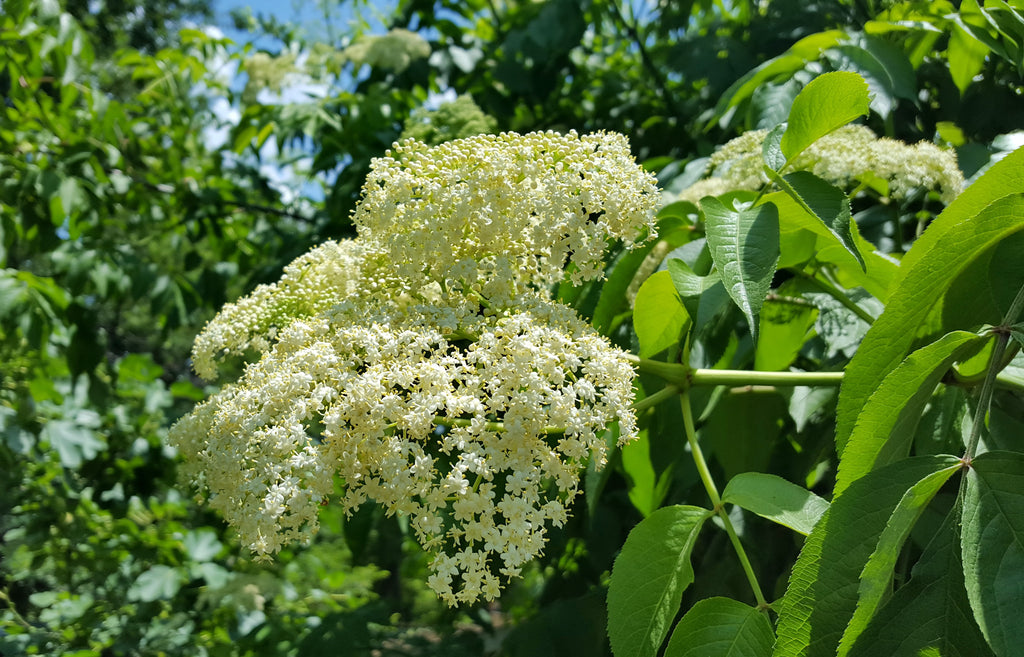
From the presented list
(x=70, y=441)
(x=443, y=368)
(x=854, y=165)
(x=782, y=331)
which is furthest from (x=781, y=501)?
(x=70, y=441)

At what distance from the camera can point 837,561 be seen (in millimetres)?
850

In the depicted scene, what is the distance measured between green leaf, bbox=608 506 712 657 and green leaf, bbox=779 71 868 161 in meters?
0.60

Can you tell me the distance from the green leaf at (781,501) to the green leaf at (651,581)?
0.23ft

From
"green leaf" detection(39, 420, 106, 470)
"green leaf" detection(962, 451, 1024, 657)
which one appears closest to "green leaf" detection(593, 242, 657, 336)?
"green leaf" detection(962, 451, 1024, 657)

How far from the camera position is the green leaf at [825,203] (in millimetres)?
1138

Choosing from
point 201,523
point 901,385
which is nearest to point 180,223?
point 201,523

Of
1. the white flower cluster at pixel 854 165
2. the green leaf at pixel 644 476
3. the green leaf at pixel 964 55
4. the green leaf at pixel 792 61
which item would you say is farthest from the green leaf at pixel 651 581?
the green leaf at pixel 964 55

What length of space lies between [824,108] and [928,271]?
0.36 meters

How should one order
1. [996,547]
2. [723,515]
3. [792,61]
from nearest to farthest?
[996,547] → [723,515] → [792,61]

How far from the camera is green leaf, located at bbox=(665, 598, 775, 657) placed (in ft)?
3.33

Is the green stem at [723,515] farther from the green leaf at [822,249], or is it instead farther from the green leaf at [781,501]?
the green leaf at [822,249]

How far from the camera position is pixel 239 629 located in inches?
140

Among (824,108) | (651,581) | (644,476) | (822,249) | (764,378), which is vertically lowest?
(644,476)

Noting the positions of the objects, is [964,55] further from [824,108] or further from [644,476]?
[644,476]
